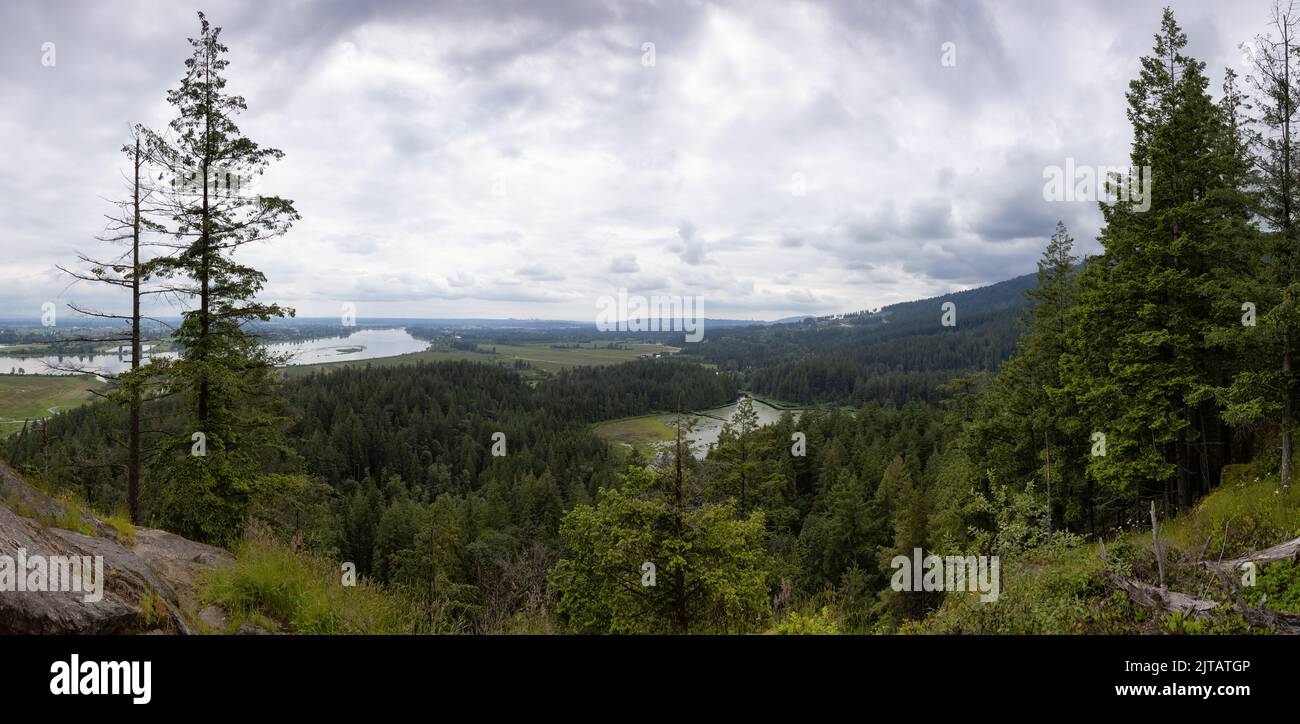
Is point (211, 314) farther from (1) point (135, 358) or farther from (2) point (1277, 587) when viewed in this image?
(2) point (1277, 587)

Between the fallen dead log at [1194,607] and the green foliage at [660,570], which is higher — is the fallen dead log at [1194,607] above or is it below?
above

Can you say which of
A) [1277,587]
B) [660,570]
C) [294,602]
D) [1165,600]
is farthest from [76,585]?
[1277,587]

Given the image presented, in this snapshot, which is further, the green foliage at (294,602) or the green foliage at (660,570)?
the green foliage at (660,570)

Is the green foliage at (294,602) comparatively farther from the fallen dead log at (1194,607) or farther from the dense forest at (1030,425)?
the fallen dead log at (1194,607)

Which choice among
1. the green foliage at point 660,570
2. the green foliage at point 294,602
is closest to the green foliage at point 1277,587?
the green foliage at point 660,570
